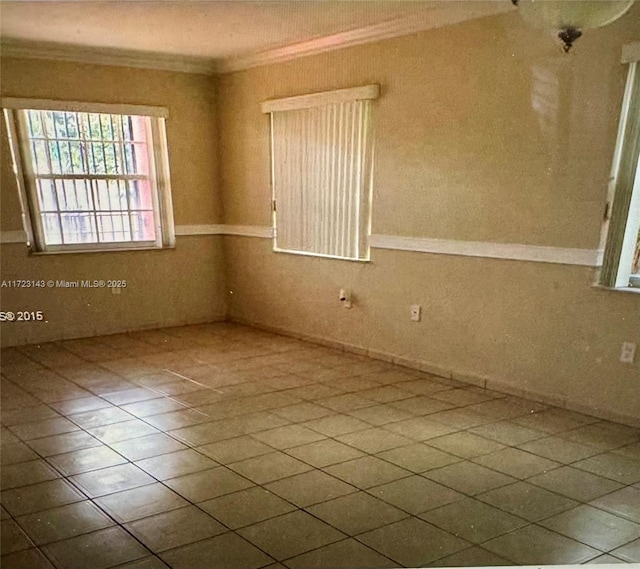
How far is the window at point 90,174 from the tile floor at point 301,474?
4.21ft

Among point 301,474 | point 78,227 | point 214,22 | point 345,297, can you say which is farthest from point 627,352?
point 78,227

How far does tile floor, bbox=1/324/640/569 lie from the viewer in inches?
69.2

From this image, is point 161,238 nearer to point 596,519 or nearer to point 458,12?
point 458,12

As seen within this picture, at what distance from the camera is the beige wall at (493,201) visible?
105 inches

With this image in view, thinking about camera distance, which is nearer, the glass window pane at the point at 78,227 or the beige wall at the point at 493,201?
the beige wall at the point at 493,201

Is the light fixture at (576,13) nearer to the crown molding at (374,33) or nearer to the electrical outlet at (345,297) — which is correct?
the crown molding at (374,33)

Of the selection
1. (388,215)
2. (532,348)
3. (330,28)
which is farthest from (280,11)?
(532,348)

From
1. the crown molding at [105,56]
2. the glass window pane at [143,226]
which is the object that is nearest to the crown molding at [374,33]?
the crown molding at [105,56]

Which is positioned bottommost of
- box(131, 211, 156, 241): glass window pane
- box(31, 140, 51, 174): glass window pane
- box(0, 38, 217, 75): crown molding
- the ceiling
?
box(131, 211, 156, 241): glass window pane

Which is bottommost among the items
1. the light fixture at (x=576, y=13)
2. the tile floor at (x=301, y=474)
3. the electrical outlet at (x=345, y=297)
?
the tile floor at (x=301, y=474)

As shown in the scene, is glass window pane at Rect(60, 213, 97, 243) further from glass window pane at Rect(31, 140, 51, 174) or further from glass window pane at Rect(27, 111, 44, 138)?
glass window pane at Rect(27, 111, 44, 138)

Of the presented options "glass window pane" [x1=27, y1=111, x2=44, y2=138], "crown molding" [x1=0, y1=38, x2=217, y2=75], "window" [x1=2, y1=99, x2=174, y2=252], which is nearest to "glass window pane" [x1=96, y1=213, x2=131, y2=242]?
"window" [x1=2, y1=99, x2=174, y2=252]

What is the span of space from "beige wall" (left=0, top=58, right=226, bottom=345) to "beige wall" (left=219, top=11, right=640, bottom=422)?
1.07m

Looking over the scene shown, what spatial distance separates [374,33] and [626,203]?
6.04 feet
